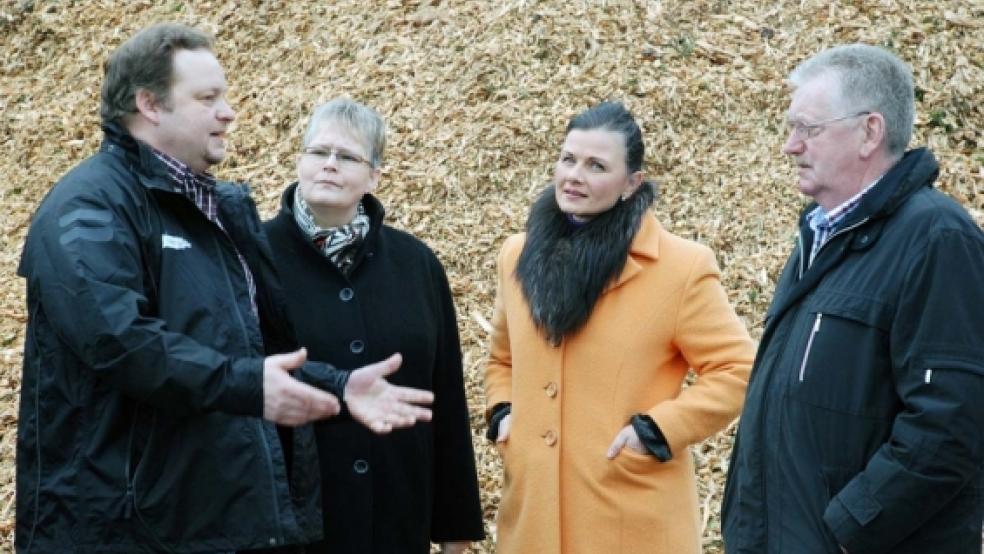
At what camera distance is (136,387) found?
11.4ft

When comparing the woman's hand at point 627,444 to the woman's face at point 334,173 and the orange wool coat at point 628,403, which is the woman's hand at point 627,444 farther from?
the woman's face at point 334,173

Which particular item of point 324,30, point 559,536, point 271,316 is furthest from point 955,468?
point 324,30

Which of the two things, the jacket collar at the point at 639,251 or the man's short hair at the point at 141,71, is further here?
the jacket collar at the point at 639,251

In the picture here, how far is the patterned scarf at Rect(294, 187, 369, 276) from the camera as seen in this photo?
4754mm

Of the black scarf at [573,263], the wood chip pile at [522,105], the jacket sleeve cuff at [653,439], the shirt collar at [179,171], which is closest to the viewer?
the shirt collar at [179,171]

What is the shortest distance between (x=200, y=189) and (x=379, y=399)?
31.5 inches

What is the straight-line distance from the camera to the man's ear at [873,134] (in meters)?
3.78

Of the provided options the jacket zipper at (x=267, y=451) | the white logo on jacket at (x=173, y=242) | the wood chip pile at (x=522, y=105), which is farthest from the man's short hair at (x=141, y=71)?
the wood chip pile at (x=522, y=105)

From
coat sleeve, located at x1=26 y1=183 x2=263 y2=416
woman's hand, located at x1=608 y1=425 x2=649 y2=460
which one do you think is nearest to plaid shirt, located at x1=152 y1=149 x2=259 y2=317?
coat sleeve, located at x1=26 y1=183 x2=263 y2=416

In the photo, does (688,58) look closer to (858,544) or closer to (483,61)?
(483,61)

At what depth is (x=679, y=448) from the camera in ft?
15.0

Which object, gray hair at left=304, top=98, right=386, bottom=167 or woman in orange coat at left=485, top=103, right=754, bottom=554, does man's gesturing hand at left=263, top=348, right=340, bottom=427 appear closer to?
woman in orange coat at left=485, top=103, right=754, bottom=554

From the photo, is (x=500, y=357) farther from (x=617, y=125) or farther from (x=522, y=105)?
(x=522, y=105)

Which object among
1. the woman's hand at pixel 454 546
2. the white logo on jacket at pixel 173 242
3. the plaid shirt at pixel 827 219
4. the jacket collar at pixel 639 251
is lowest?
the woman's hand at pixel 454 546
